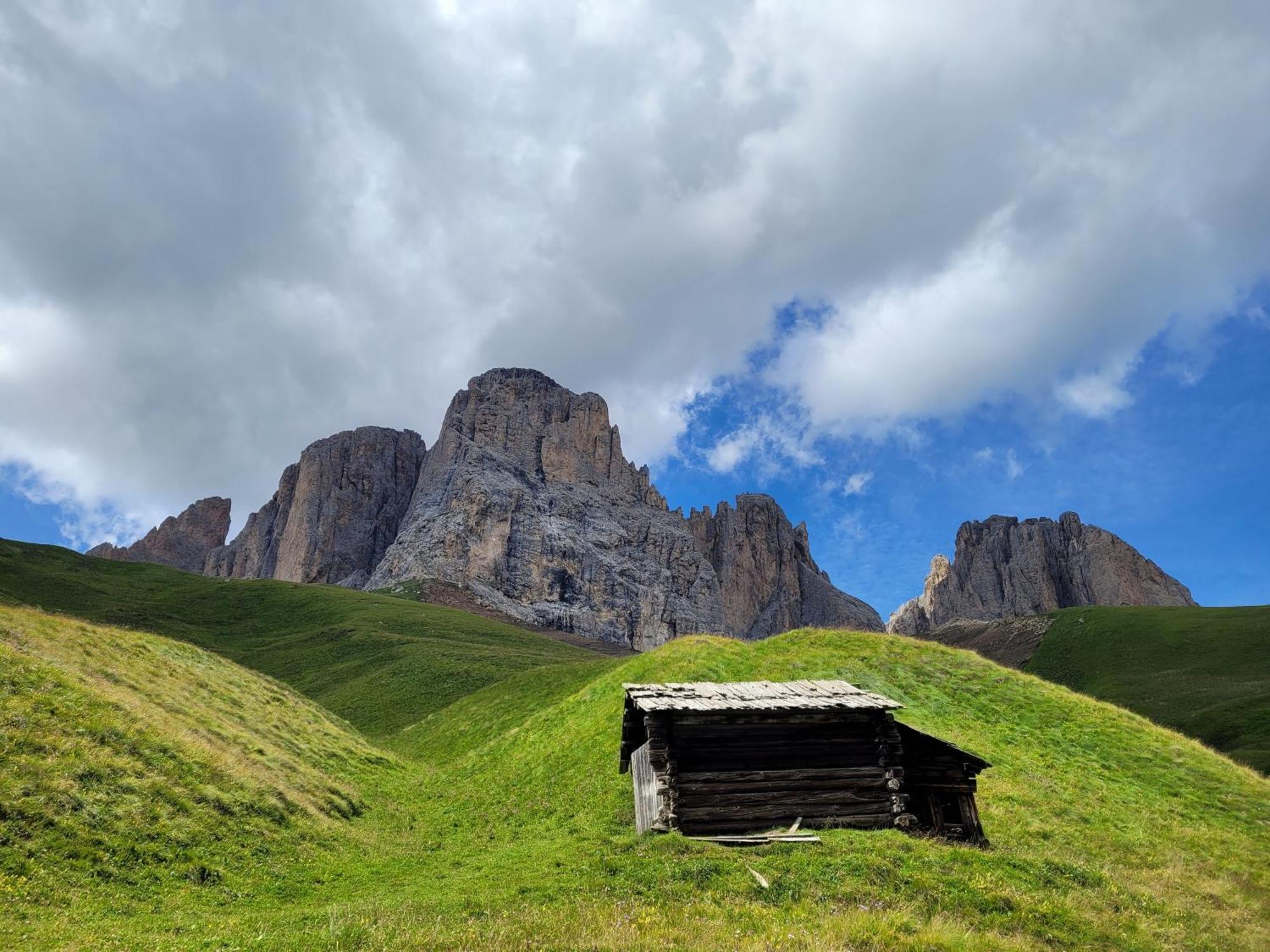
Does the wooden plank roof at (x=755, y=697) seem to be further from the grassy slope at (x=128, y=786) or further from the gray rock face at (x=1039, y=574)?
the gray rock face at (x=1039, y=574)

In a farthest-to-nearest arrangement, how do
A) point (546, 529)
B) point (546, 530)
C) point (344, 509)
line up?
point (344, 509) → point (546, 529) → point (546, 530)

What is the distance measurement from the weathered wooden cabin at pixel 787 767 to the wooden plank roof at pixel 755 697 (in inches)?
1.9

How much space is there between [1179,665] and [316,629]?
9120cm

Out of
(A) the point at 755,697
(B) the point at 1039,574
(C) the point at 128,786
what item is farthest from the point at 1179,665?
(B) the point at 1039,574

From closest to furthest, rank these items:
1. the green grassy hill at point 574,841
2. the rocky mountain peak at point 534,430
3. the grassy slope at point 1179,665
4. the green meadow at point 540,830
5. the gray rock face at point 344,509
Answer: the green grassy hill at point 574,841 → the green meadow at point 540,830 → the grassy slope at point 1179,665 → the gray rock face at point 344,509 → the rocky mountain peak at point 534,430

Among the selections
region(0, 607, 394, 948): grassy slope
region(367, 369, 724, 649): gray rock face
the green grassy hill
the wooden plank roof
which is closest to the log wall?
the wooden plank roof

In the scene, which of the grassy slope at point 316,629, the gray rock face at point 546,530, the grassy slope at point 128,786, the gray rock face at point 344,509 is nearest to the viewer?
the grassy slope at point 128,786

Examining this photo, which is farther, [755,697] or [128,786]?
[755,697]

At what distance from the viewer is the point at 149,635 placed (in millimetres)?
33688

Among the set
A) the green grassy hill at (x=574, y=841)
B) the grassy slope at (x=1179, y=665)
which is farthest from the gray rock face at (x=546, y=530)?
the green grassy hill at (x=574, y=841)

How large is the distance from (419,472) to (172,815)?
185520mm

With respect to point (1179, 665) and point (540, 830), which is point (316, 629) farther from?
point (1179, 665)

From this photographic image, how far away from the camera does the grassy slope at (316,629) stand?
57.5 meters

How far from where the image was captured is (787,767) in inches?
735
